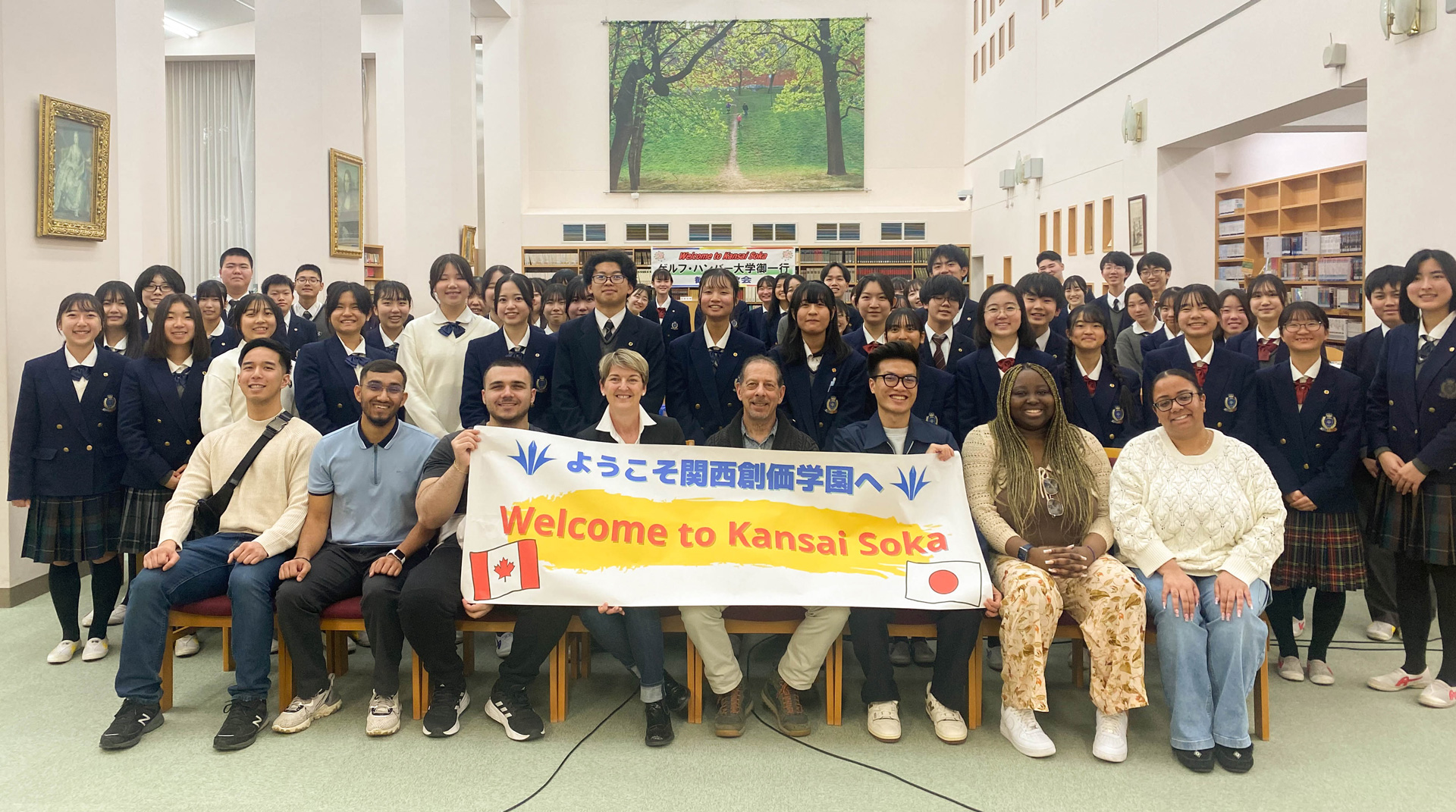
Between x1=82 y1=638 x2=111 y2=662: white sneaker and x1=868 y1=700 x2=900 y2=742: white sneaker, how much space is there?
134 inches

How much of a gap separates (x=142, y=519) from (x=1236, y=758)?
4.59m

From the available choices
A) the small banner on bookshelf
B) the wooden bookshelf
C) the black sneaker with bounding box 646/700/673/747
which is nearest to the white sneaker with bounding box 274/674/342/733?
the black sneaker with bounding box 646/700/673/747

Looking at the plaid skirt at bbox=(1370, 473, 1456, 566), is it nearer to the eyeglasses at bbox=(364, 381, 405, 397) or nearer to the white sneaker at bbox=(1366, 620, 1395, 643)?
the white sneaker at bbox=(1366, 620, 1395, 643)

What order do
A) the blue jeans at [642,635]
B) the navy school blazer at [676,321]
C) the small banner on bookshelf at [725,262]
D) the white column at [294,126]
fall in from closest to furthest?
the blue jeans at [642,635] < the navy school blazer at [676,321] < the white column at [294,126] < the small banner on bookshelf at [725,262]

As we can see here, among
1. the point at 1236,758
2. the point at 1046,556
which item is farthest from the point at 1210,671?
the point at 1046,556

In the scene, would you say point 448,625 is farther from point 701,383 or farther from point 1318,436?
point 1318,436

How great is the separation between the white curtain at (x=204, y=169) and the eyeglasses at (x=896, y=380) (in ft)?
49.6

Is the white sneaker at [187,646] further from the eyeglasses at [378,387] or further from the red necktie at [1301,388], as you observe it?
the red necktie at [1301,388]

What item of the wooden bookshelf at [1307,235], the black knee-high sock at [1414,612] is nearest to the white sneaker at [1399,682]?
the black knee-high sock at [1414,612]

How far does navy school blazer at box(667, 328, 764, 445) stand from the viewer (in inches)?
193

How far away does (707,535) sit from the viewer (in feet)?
12.0

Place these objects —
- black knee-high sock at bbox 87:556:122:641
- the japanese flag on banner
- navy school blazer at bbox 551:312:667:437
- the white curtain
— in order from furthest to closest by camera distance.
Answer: the white curtain → navy school blazer at bbox 551:312:667:437 → black knee-high sock at bbox 87:556:122:641 → the japanese flag on banner

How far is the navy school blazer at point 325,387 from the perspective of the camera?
458 centimetres

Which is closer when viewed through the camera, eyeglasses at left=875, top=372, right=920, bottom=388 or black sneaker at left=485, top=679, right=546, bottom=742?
black sneaker at left=485, top=679, right=546, bottom=742
